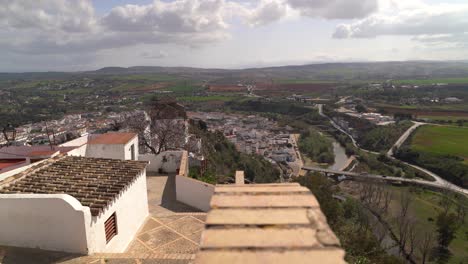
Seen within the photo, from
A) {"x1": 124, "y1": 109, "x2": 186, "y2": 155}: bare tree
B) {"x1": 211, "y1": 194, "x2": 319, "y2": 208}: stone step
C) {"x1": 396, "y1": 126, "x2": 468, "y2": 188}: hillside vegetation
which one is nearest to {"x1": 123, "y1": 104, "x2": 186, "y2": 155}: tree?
{"x1": 124, "y1": 109, "x2": 186, "y2": 155}: bare tree

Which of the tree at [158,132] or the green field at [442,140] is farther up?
the tree at [158,132]

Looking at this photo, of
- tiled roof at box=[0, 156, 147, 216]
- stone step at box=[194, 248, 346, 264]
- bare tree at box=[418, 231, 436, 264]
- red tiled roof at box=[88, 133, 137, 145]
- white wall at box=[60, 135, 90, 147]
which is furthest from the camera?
bare tree at box=[418, 231, 436, 264]

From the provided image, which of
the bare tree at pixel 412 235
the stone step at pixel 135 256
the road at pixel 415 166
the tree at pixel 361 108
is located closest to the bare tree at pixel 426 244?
the bare tree at pixel 412 235

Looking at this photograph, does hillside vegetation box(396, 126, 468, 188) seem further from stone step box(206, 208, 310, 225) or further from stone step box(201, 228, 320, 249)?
stone step box(201, 228, 320, 249)

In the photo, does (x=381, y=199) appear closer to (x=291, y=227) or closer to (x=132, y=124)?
(x=132, y=124)

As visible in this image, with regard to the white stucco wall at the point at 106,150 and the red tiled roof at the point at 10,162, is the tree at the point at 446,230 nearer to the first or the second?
the white stucco wall at the point at 106,150

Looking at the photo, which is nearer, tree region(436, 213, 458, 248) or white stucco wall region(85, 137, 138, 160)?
white stucco wall region(85, 137, 138, 160)

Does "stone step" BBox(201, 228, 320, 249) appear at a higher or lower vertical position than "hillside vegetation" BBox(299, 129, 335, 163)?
higher
